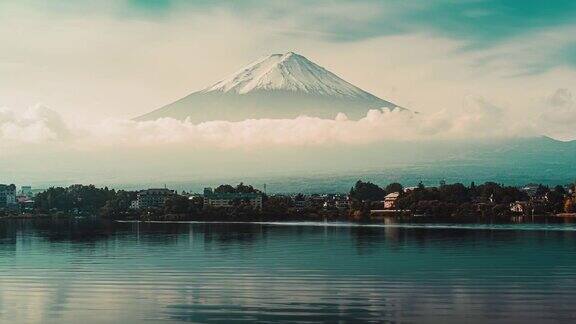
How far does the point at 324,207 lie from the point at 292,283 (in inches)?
3130

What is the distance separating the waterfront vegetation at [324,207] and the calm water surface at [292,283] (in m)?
45.8

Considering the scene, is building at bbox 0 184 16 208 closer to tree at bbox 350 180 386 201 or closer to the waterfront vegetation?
the waterfront vegetation

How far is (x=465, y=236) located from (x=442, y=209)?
44.5 meters

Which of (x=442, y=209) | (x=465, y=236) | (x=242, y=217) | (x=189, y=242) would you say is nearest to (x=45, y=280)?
(x=189, y=242)

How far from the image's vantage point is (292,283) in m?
20.7

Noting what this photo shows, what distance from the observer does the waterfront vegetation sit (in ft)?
278

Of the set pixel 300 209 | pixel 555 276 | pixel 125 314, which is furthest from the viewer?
pixel 300 209

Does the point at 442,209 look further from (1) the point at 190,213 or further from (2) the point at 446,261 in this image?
→ (2) the point at 446,261

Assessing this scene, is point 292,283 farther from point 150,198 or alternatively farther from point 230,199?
point 150,198

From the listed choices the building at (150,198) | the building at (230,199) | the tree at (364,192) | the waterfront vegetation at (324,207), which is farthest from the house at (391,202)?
the building at (150,198)

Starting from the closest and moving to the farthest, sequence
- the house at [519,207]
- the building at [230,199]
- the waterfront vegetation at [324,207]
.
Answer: the waterfront vegetation at [324,207], the house at [519,207], the building at [230,199]

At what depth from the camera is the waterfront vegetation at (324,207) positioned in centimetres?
8469

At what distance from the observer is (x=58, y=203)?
10225 cm

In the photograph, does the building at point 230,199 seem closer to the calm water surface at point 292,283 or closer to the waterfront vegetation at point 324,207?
the waterfront vegetation at point 324,207
